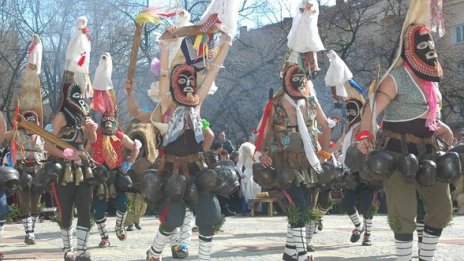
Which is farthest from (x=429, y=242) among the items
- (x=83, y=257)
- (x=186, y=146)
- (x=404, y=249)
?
(x=83, y=257)

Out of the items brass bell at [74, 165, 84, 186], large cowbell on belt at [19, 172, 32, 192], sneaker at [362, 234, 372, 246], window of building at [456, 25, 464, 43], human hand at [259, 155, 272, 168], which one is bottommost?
sneaker at [362, 234, 372, 246]

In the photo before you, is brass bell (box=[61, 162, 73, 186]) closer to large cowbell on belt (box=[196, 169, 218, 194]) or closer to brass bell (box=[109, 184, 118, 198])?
large cowbell on belt (box=[196, 169, 218, 194])

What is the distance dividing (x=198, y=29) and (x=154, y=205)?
174cm

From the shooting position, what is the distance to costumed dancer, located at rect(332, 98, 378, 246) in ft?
30.4

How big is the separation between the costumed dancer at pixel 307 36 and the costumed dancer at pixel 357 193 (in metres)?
2.12

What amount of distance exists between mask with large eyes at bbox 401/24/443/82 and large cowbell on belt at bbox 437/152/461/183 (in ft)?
2.22

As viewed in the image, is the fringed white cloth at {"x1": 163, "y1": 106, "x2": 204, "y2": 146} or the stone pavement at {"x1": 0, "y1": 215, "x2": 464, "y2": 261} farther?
the stone pavement at {"x1": 0, "y1": 215, "x2": 464, "y2": 261}

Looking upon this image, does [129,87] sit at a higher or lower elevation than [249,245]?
higher

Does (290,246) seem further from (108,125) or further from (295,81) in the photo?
(108,125)

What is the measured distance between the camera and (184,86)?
6.54 meters

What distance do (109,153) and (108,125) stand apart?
0.43 metres

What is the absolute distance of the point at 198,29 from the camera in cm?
662

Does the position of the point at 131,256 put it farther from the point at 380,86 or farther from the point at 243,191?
the point at 243,191

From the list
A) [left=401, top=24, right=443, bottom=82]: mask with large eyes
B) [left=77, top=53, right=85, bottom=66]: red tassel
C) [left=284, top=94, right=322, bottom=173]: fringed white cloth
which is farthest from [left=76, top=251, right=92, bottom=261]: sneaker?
[left=401, top=24, right=443, bottom=82]: mask with large eyes
